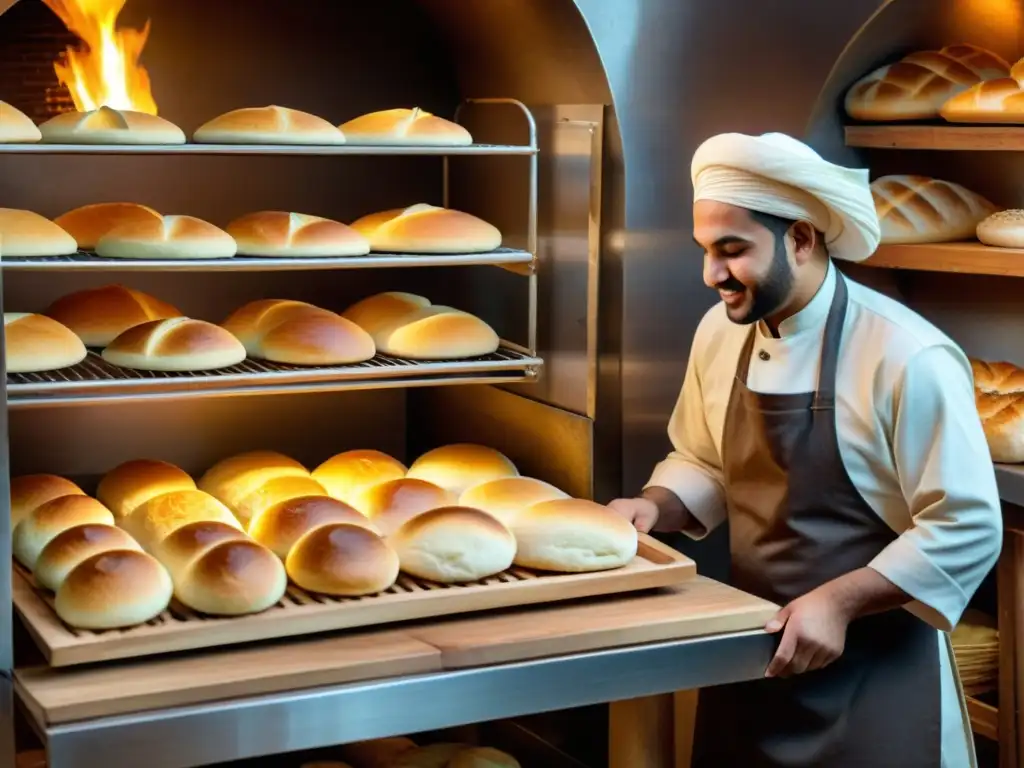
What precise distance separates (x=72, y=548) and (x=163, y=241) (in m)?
0.54

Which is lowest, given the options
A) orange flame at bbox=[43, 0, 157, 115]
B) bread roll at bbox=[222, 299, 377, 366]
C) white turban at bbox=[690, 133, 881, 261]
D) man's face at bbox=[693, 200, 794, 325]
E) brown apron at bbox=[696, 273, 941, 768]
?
brown apron at bbox=[696, 273, 941, 768]

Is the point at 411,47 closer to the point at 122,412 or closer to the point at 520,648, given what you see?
the point at 122,412

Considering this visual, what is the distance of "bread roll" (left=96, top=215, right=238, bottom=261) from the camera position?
7.70ft

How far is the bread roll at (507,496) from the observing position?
8.03 ft

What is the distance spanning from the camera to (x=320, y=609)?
6.82ft

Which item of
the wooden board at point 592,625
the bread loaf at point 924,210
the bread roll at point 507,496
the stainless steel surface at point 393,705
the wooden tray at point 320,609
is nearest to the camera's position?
the stainless steel surface at point 393,705

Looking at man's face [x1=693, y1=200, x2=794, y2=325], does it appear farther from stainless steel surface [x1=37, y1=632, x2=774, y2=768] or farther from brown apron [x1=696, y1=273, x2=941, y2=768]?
stainless steel surface [x1=37, y1=632, x2=774, y2=768]

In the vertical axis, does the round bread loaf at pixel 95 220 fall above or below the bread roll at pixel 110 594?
above

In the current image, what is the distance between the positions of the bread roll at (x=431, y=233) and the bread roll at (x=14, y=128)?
25.4 inches

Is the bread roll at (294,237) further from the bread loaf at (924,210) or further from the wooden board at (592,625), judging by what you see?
the bread loaf at (924,210)

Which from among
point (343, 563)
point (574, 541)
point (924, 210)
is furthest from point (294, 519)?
point (924, 210)

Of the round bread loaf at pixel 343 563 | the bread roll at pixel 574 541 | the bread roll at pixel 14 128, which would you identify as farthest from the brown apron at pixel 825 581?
the bread roll at pixel 14 128

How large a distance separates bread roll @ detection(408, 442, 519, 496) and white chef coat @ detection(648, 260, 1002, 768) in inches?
17.9

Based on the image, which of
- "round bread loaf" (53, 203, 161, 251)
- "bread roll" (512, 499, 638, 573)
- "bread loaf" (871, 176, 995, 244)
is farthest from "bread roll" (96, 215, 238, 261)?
"bread loaf" (871, 176, 995, 244)
